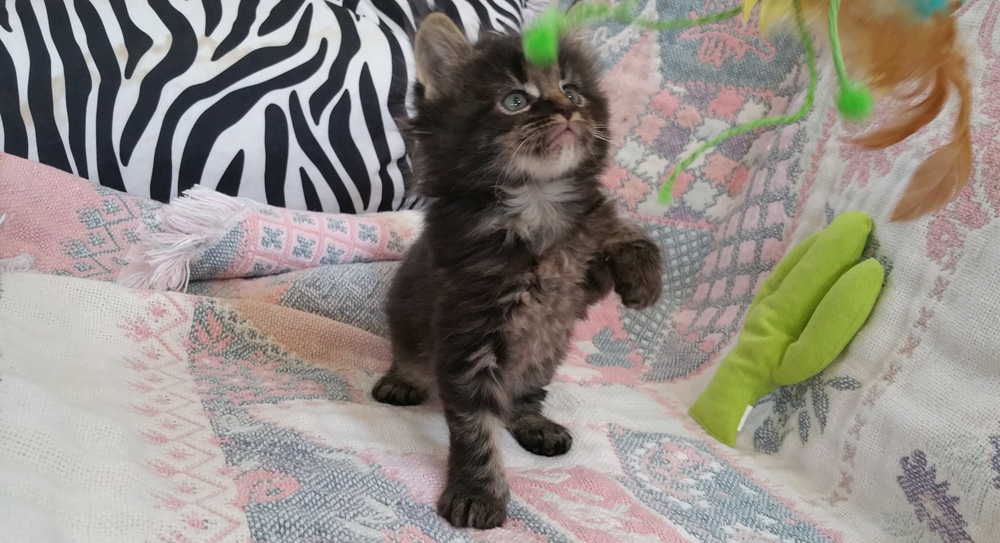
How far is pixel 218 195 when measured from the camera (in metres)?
1.66

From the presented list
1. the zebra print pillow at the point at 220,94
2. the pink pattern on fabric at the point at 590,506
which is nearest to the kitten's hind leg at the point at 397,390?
the pink pattern on fabric at the point at 590,506

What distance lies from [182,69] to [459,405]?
1.28 metres

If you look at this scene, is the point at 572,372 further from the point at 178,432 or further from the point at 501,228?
the point at 178,432

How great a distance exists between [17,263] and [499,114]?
1.08m

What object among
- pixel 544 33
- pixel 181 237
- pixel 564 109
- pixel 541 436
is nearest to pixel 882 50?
pixel 544 33

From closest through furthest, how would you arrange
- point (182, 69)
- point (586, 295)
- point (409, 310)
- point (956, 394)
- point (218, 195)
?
1. point (956, 394)
2. point (586, 295)
3. point (409, 310)
4. point (218, 195)
5. point (182, 69)

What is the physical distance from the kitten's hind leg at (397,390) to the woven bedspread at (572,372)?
30 millimetres

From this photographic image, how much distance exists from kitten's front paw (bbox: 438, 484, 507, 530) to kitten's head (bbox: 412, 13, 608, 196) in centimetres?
45

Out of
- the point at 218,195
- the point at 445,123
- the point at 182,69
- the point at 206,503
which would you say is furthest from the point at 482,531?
the point at 182,69

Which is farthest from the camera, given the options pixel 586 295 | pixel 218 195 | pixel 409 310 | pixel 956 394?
pixel 218 195

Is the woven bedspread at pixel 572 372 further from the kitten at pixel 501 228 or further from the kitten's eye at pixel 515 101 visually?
the kitten's eye at pixel 515 101

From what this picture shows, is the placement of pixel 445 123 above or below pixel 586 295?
above

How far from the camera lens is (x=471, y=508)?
3.12 feet

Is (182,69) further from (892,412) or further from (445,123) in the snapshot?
(892,412)
